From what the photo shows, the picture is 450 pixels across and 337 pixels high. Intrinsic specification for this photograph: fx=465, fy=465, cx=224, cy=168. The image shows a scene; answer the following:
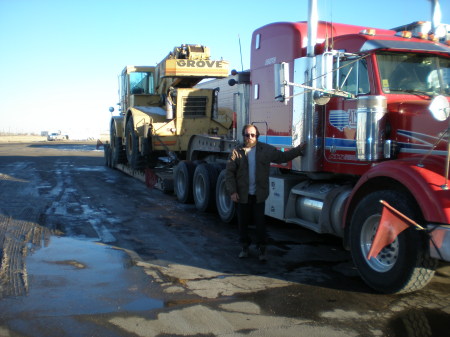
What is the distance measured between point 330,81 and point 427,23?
1.88 meters

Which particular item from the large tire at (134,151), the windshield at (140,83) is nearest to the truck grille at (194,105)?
the large tire at (134,151)

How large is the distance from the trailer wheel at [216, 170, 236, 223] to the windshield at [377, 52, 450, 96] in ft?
12.6

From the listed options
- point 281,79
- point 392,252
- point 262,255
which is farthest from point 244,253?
point 281,79

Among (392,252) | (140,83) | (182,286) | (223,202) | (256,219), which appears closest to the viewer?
(392,252)

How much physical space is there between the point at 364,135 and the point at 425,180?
116cm

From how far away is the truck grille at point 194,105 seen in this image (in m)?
13.7

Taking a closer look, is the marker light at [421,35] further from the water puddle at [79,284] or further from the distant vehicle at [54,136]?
the distant vehicle at [54,136]

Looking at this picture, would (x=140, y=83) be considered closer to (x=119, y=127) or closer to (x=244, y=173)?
(x=119, y=127)

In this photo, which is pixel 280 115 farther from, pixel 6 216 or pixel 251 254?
pixel 6 216

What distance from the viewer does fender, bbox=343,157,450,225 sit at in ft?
13.6

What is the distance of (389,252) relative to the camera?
4805 mm

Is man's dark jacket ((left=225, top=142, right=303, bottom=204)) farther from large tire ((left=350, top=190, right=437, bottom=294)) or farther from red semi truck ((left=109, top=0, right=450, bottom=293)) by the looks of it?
Result: large tire ((left=350, top=190, right=437, bottom=294))

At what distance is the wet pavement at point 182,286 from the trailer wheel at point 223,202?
31 centimetres

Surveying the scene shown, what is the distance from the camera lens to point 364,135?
534cm
